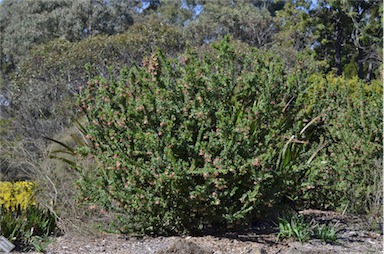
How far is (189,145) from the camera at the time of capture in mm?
5199

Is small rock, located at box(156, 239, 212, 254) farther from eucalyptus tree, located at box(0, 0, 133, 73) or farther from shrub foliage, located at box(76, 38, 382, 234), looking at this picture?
eucalyptus tree, located at box(0, 0, 133, 73)

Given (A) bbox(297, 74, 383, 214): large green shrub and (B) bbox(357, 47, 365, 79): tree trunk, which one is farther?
(B) bbox(357, 47, 365, 79): tree trunk

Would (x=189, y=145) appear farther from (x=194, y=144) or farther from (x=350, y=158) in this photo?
(x=350, y=158)

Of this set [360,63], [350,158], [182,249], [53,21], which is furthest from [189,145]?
[360,63]

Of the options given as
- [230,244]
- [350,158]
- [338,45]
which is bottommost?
[338,45]

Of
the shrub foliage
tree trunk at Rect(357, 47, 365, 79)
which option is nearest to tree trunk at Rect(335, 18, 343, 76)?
tree trunk at Rect(357, 47, 365, 79)

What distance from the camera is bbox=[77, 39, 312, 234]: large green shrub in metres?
5.09

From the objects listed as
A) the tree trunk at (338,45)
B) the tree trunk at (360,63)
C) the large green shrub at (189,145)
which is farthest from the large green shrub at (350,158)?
the tree trunk at (338,45)

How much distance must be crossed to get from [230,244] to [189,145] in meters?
1.00

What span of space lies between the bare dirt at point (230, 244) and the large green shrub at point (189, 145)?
0.16m

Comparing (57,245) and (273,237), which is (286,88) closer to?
(273,237)

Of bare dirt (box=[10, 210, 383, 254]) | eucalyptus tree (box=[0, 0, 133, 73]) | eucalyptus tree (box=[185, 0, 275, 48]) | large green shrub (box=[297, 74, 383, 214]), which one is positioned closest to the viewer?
bare dirt (box=[10, 210, 383, 254])

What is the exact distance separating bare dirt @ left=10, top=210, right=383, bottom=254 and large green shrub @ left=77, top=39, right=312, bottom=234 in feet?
0.54

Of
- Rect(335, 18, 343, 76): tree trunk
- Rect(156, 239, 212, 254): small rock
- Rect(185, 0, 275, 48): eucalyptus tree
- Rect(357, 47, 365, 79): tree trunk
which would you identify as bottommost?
Rect(357, 47, 365, 79): tree trunk
